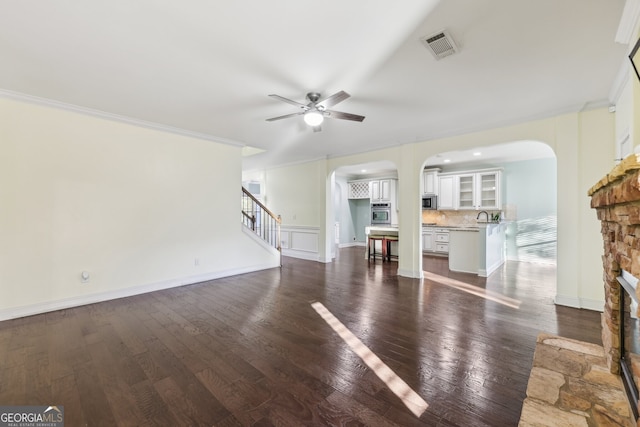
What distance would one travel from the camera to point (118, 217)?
3.92m

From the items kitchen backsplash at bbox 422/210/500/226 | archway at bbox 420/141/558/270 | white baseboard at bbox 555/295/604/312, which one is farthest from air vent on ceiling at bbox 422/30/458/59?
kitchen backsplash at bbox 422/210/500/226

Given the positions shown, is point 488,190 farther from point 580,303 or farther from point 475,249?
point 580,303

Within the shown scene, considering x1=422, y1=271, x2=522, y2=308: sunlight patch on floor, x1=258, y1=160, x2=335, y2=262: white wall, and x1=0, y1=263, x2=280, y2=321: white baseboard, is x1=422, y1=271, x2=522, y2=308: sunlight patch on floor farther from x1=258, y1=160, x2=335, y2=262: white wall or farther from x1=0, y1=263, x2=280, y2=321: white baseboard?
x1=0, y1=263, x2=280, y2=321: white baseboard

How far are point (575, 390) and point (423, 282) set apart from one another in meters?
3.26

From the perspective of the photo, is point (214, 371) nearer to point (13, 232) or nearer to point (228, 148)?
point (13, 232)

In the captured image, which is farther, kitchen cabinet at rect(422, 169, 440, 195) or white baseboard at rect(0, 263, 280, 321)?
kitchen cabinet at rect(422, 169, 440, 195)

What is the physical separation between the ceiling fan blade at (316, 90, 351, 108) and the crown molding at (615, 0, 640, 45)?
2003 mm

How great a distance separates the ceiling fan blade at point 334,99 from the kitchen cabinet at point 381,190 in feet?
20.6

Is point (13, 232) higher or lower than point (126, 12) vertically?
lower

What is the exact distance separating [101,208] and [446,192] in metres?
8.04

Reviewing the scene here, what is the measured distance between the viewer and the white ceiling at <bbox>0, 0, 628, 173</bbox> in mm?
1868

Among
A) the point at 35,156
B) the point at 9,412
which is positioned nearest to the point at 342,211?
the point at 35,156

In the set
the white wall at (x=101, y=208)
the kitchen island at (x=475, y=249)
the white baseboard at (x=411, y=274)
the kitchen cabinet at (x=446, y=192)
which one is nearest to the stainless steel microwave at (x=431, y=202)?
the kitchen cabinet at (x=446, y=192)

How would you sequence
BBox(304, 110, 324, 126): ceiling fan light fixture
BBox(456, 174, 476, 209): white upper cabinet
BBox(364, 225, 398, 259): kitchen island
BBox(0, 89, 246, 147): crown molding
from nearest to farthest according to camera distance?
BBox(304, 110, 324, 126): ceiling fan light fixture, BBox(0, 89, 246, 147): crown molding, BBox(364, 225, 398, 259): kitchen island, BBox(456, 174, 476, 209): white upper cabinet
